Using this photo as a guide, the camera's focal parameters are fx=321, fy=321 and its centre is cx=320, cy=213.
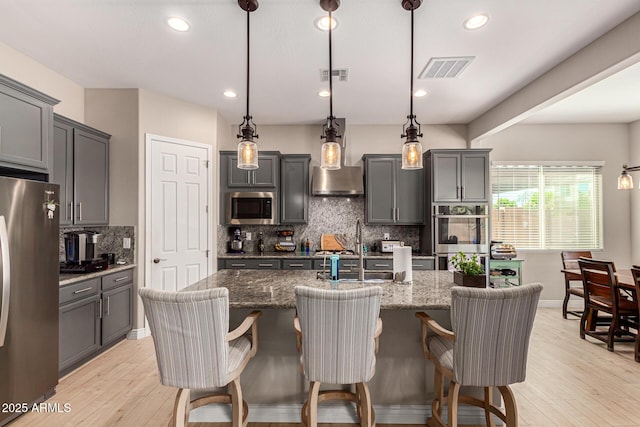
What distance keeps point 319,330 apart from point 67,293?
2.44 m

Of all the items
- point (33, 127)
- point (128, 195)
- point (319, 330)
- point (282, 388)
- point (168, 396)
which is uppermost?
point (33, 127)

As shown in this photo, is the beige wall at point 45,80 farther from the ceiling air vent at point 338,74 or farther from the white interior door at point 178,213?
the ceiling air vent at point 338,74

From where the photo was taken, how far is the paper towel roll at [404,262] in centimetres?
241

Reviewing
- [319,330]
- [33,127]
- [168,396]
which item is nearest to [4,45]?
[33,127]

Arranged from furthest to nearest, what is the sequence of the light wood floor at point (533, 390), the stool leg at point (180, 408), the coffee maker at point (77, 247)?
1. the coffee maker at point (77, 247)
2. the light wood floor at point (533, 390)
3. the stool leg at point (180, 408)

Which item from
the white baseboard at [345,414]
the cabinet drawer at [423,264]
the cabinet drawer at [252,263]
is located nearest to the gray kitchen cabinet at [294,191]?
the cabinet drawer at [252,263]

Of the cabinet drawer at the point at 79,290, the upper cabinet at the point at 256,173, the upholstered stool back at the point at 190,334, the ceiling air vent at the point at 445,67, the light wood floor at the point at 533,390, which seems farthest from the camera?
the upper cabinet at the point at 256,173

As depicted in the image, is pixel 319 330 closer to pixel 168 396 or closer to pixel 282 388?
pixel 282 388

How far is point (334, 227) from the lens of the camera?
16.6ft

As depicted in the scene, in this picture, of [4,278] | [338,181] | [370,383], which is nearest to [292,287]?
[370,383]

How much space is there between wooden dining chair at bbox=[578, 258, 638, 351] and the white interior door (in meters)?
4.65

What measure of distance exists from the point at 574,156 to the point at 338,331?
5.37 metres

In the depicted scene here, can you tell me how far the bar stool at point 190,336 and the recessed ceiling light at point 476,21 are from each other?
2.57 meters

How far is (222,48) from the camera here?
282cm
